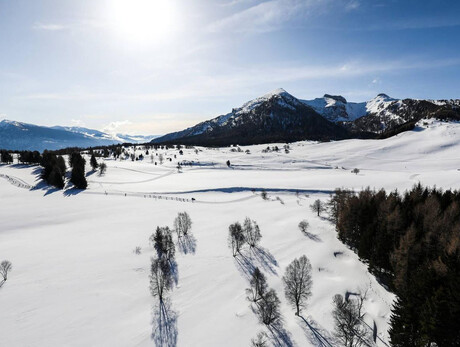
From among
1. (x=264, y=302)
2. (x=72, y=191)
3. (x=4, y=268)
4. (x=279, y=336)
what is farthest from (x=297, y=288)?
(x=72, y=191)

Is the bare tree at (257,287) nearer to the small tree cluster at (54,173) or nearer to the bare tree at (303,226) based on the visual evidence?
the bare tree at (303,226)

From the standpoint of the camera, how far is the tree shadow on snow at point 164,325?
28784 mm

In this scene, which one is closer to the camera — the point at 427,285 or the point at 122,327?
the point at 427,285

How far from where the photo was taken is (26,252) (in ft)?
162

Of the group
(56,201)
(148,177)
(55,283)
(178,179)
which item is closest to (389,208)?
(55,283)

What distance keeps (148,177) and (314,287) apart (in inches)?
5175

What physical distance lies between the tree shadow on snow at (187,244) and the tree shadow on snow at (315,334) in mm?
27750

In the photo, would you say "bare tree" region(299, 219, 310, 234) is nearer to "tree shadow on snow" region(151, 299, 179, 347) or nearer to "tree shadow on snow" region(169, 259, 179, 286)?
"tree shadow on snow" region(169, 259, 179, 286)

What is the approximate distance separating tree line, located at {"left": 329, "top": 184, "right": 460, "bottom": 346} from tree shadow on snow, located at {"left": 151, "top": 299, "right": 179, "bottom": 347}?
25.3 meters

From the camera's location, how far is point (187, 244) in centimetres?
5566

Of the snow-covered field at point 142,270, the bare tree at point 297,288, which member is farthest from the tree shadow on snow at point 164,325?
the bare tree at point 297,288

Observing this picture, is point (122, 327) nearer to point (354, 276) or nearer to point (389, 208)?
point (354, 276)

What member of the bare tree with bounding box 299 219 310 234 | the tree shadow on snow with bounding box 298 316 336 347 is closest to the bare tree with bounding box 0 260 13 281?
the tree shadow on snow with bounding box 298 316 336 347

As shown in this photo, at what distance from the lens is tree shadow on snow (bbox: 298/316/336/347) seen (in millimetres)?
28125
